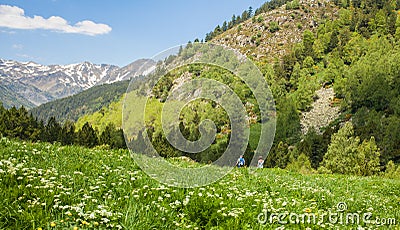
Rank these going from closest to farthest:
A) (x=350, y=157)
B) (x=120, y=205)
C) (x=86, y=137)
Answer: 1. (x=120, y=205)
2. (x=350, y=157)
3. (x=86, y=137)

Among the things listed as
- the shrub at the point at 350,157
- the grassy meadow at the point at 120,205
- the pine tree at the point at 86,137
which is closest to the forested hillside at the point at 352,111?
the shrub at the point at 350,157

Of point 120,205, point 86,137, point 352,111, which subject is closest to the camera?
point 120,205

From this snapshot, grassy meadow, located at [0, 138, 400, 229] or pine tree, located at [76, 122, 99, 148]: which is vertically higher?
grassy meadow, located at [0, 138, 400, 229]

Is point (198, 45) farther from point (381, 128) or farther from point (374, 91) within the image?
point (374, 91)

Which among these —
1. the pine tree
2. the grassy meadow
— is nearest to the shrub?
the grassy meadow

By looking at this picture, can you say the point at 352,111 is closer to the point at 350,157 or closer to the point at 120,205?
the point at 350,157

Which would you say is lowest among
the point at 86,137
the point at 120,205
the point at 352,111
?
the point at 86,137

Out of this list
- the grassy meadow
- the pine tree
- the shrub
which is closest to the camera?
the grassy meadow

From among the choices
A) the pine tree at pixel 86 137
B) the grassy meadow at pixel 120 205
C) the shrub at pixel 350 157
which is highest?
the grassy meadow at pixel 120 205

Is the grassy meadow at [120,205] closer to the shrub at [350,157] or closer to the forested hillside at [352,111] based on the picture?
the forested hillside at [352,111]

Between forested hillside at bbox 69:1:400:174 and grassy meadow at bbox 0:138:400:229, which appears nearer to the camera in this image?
grassy meadow at bbox 0:138:400:229

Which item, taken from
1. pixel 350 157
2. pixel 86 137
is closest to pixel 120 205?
pixel 350 157

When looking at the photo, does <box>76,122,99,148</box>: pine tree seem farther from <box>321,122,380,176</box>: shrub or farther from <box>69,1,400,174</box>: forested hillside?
<box>321,122,380,176</box>: shrub

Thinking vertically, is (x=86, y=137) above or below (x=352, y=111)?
below
